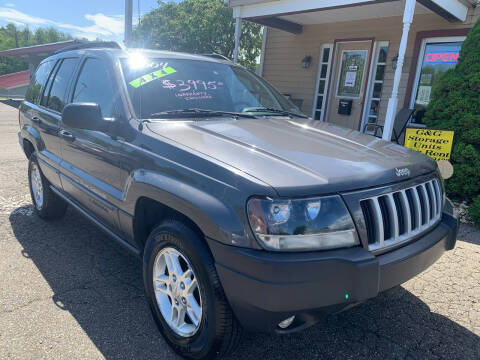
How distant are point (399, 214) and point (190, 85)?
71.2 inches

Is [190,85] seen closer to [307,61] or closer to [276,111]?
[276,111]

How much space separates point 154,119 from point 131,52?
88 centimetres

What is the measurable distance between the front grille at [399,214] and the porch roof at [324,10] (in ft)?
17.9

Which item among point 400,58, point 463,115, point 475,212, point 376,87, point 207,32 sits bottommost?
point 475,212

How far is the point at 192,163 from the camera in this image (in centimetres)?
210

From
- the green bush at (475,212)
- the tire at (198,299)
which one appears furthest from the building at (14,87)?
the tire at (198,299)

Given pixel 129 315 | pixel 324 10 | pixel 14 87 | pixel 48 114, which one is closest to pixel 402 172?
pixel 129 315

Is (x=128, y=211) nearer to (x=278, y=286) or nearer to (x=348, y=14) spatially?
(x=278, y=286)

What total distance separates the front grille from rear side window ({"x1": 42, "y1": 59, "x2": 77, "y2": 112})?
9.93 feet

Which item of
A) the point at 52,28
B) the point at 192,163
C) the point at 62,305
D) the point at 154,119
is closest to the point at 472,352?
the point at 192,163

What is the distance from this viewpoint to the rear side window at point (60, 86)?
12.2 feet

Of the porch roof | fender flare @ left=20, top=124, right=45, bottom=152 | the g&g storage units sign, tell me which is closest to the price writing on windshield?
fender flare @ left=20, top=124, right=45, bottom=152

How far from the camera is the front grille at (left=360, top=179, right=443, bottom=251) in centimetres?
197

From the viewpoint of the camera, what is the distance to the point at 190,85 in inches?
120
